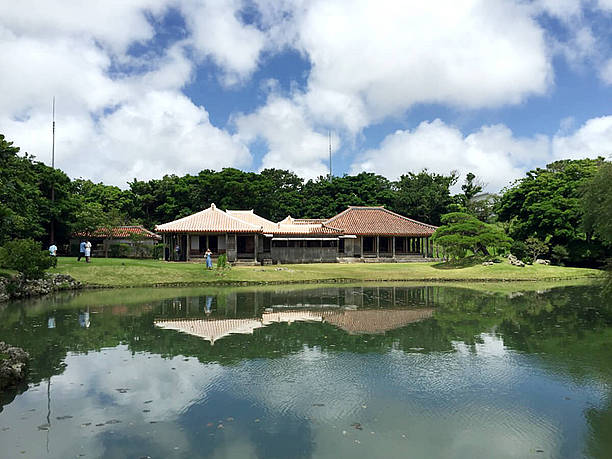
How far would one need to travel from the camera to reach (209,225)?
1335 inches

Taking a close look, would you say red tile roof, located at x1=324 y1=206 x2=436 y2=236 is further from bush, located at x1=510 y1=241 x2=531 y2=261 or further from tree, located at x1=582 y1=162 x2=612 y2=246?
tree, located at x1=582 y1=162 x2=612 y2=246

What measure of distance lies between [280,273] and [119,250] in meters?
16.3

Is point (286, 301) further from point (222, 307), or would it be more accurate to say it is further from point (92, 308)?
point (92, 308)

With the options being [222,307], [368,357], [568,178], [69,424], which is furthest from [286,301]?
[568,178]

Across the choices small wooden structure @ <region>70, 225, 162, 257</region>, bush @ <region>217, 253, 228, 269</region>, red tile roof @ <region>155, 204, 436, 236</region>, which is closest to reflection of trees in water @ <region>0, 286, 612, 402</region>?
bush @ <region>217, 253, 228, 269</region>

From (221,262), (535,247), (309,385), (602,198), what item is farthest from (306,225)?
(309,385)

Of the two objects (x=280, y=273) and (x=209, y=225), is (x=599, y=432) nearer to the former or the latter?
(x=280, y=273)

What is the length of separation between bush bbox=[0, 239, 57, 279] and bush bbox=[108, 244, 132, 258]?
16.0m

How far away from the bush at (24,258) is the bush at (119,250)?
16030 mm

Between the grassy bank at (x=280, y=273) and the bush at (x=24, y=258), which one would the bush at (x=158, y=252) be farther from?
the bush at (x=24, y=258)

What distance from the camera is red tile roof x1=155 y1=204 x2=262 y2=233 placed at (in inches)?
1296

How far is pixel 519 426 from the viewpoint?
22.2 feet

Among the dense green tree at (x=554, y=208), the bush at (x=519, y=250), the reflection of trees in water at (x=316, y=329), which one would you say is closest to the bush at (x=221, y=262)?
the reflection of trees in water at (x=316, y=329)

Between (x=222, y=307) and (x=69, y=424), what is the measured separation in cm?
1110
